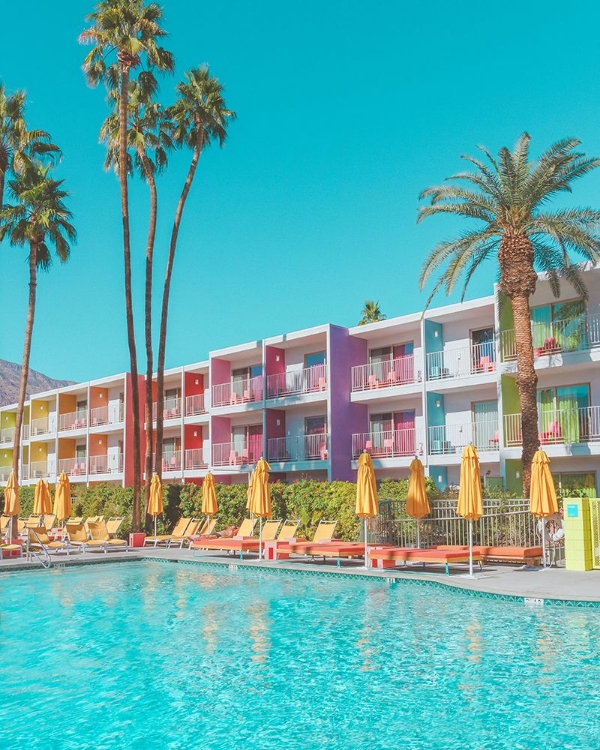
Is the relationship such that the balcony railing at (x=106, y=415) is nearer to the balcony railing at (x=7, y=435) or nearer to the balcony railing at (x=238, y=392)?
the balcony railing at (x=238, y=392)

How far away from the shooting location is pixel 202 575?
18391 mm

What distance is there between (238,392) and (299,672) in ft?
92.5

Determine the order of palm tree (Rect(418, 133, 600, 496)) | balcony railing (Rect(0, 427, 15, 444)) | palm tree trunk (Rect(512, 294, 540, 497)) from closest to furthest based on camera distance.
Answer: palm tree trunk (Rect(512, 294, 540, 497)) → palm tree (Rect(418, 133, 600, 496)) → balcony railing (Rect(0, 427, 15, 444))

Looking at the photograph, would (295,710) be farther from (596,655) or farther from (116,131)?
(116,131)

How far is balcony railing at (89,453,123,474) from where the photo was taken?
4287cm

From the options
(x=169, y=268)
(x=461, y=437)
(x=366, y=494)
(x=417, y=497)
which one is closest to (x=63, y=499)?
(x=169, y=268)

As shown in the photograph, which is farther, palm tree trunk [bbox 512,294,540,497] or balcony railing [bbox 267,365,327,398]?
balcony railing [bbox 267,365,327,398]

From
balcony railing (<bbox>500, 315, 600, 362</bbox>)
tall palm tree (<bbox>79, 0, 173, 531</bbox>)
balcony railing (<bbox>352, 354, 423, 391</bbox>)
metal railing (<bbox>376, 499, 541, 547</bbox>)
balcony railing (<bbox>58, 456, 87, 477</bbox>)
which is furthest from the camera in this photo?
balcony railing (<bbox>58, 456, 87, 477</bbox>)

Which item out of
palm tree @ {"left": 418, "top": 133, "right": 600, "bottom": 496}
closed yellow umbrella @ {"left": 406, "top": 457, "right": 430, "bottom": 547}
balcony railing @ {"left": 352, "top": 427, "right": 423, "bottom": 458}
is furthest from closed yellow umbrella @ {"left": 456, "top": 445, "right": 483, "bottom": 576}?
balcony railing @ {"left": 352, "top": 427, "right": 423, "bottom": 458}

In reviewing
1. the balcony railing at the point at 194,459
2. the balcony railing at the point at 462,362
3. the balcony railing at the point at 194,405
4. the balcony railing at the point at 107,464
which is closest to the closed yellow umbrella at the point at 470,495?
the balcony railing at the point at 462,362

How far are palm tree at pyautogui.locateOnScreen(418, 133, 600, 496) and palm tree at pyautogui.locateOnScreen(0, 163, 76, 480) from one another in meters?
14.6

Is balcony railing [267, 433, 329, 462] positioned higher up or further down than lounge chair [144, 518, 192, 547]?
higher up

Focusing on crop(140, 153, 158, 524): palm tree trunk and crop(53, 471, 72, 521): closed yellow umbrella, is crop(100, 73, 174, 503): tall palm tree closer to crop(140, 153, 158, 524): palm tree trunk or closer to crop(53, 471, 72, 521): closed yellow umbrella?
crop(140, 153, 158, 524): palm tree trunk

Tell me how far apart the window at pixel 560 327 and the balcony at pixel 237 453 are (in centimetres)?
1403
